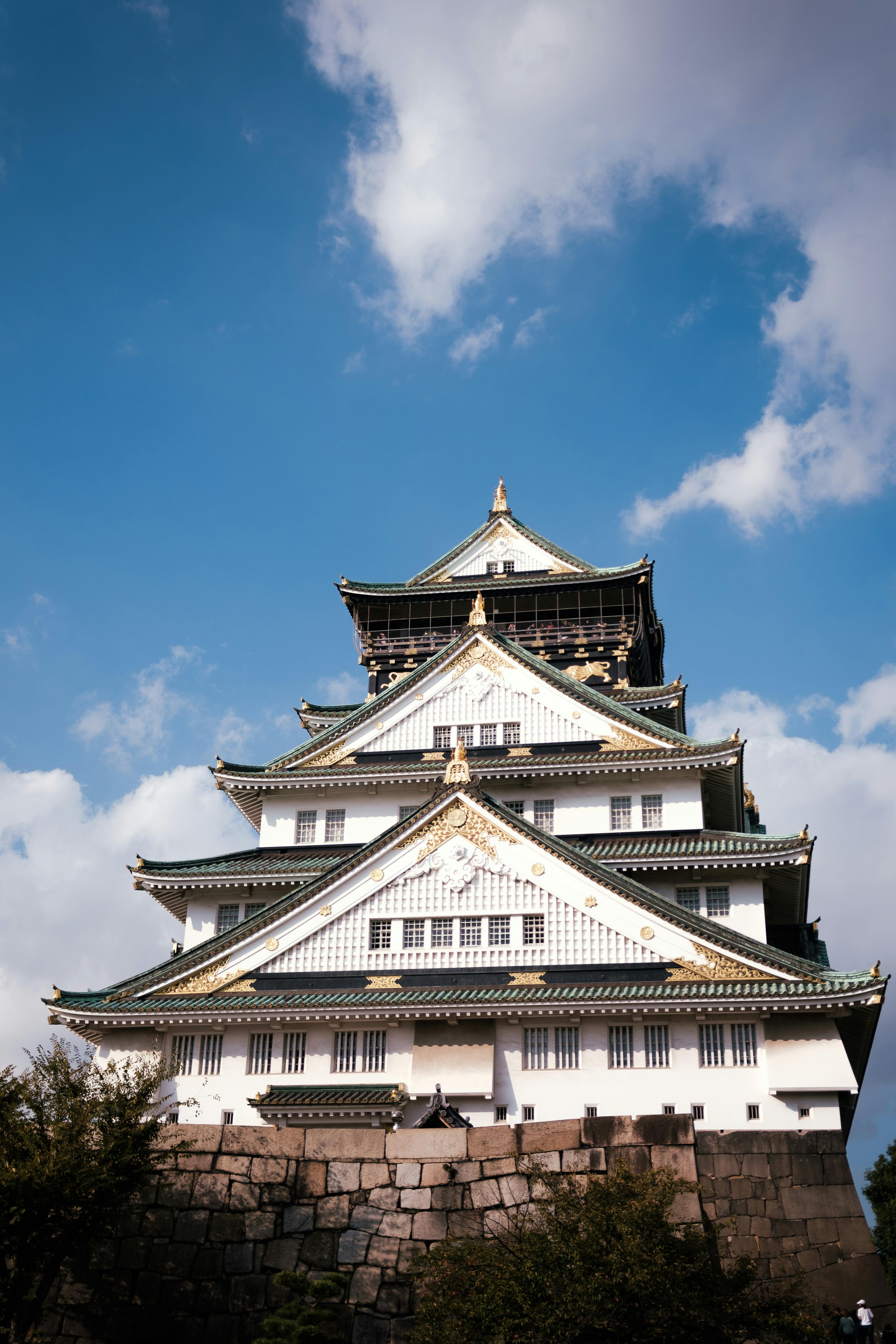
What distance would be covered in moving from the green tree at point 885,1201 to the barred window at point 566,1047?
23385 mm

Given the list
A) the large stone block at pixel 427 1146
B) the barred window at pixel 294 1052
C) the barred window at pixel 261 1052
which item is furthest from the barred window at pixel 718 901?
the large stone block at pixel 427 1146

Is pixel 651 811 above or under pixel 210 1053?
above

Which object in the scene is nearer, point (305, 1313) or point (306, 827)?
point (305, 1313)

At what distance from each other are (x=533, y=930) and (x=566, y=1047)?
2865mm

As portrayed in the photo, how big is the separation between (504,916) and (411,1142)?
35.8 ft

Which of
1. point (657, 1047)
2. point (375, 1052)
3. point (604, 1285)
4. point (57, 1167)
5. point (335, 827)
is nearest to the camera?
point (604, 1285)

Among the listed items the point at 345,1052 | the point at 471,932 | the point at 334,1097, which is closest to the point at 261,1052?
the point at 345,1052

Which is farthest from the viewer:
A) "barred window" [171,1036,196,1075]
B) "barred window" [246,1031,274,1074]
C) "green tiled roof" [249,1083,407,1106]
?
"barred window" [171,1036,196,1075]

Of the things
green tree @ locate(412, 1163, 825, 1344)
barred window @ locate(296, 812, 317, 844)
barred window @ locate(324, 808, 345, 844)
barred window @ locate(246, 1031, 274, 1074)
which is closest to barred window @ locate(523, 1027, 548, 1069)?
barred window @ locate(246, 1031, 274, 1074)

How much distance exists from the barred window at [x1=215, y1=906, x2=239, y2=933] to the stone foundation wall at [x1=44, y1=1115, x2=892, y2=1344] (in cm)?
1661

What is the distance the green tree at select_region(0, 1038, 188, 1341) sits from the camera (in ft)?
56.5

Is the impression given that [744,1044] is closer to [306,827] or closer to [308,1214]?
[308,1214]

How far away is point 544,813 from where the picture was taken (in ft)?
121

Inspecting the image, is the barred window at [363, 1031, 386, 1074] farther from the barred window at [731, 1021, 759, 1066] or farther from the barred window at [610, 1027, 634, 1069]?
the barred window at [731, 1021, 759, 1066]
